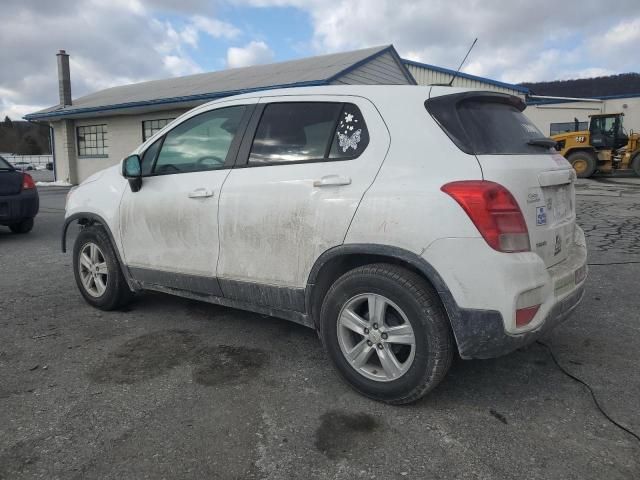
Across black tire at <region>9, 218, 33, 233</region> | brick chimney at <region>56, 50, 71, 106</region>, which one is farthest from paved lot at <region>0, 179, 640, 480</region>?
brick chimney at <region>56, 50, 71, 106</region>

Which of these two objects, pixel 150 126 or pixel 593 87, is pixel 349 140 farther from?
pixel 593 87

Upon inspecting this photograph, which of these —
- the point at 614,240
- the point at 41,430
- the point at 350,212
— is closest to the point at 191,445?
the point at 41,430

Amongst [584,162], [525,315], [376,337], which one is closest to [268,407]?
[376,337]

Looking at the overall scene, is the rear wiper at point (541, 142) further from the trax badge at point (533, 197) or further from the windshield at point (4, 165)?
the windshield at point (4, 165)

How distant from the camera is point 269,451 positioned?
2.38 m

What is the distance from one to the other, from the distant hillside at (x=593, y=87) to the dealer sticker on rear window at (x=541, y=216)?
34.7 metres

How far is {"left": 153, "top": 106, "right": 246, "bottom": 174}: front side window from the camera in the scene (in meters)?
3.52

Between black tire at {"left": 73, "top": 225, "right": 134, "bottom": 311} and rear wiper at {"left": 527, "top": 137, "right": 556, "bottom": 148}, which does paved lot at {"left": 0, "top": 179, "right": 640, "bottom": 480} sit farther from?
rear wiper at {"left": 527, "top": 137, "right": 556, "bottom": 148}

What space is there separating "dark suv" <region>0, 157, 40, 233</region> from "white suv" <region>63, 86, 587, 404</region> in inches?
227

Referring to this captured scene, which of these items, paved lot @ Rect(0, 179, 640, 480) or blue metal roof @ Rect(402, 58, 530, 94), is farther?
blue metal roof @ Rect(402, 58, 530, 94)

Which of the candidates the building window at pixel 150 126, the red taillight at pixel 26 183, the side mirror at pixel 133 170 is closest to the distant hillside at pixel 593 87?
the building window at pixel 150 126

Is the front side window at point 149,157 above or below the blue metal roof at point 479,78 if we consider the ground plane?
below

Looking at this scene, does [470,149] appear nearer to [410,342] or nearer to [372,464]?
[410,342]

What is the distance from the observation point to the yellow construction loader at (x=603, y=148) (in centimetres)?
1994
